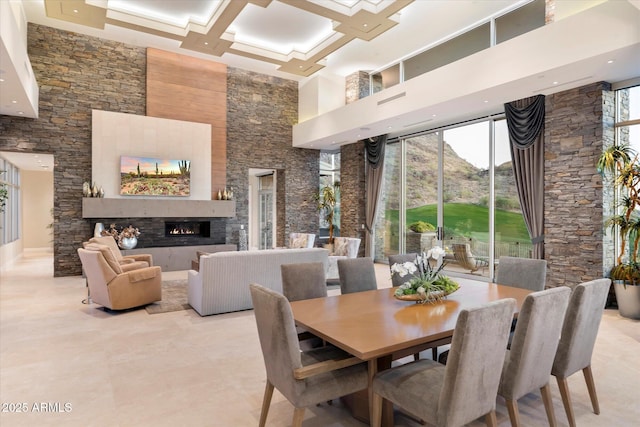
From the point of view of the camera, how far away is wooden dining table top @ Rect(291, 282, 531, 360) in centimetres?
205

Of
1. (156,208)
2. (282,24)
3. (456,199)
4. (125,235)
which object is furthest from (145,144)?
(456,199)

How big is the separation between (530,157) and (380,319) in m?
5.09

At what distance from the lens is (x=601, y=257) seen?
521cm

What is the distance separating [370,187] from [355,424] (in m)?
7.78

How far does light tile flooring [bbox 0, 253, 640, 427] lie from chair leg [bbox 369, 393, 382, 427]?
378 millimetres

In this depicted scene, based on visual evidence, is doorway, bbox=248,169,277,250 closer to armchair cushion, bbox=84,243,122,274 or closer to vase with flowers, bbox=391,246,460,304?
armchair cushion, bbox=84,243,122,274

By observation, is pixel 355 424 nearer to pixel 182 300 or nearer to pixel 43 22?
pixel 182 300

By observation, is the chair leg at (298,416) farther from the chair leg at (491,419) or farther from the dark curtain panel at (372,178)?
the dark curtain panel at (372,178)

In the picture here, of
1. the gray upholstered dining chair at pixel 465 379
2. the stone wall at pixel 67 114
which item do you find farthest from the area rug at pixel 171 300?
the gray upholstered dining chair at pixel 465 379

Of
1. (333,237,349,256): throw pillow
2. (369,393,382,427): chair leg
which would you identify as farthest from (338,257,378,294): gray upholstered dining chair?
(333,237,349,256): throw pillow

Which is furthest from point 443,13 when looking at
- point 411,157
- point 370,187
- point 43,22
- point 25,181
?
point 25,181

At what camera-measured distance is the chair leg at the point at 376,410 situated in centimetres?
211

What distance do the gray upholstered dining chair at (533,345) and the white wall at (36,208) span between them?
1454 centimetres

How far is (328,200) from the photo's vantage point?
10.8 m
